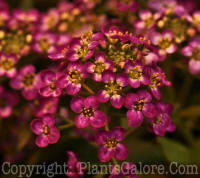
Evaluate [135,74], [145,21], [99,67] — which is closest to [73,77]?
[99,67]

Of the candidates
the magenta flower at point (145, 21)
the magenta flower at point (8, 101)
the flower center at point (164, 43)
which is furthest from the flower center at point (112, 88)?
the magenta flower at point (8, 101)

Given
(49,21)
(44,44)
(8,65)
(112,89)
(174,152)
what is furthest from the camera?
(49,21)

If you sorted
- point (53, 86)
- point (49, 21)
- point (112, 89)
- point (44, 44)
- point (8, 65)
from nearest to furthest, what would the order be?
1. point (112, 89)
2. point (53, 86)
3. point (8, 65)
4. point (44, 44)
5. point (49, 21)

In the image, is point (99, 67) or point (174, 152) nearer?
point (99, 67)

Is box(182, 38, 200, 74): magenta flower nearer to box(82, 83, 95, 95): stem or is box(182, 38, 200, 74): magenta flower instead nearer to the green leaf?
the green leaf

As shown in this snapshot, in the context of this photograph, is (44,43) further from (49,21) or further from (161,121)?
(161,121)

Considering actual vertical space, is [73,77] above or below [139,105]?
above

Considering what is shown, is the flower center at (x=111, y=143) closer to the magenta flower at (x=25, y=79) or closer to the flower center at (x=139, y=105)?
the flower center at (x=139, y=105)
